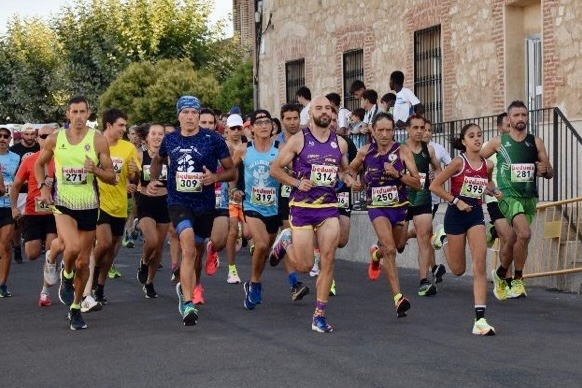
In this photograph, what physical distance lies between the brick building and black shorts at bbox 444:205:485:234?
6726 mm

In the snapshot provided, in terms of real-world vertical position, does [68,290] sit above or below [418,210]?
below

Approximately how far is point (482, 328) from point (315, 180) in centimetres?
189

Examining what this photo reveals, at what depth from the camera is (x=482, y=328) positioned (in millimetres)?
11305

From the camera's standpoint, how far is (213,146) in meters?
12.8

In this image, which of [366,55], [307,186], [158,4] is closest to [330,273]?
[307,186]

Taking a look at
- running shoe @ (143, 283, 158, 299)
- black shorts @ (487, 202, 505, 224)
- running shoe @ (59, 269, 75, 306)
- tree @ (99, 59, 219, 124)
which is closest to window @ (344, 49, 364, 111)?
black shorts @ (487, 202, 505, 224)

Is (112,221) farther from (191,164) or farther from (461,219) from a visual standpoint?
(461,219)

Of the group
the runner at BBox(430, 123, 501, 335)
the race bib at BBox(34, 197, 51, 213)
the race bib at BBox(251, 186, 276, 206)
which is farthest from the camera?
the race bib at BBox(34, 197, 51, 213)

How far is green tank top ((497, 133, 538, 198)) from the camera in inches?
579

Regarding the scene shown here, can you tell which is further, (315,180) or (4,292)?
(4,292)

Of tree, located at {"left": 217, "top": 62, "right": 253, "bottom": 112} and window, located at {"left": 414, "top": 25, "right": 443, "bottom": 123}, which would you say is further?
tree, located at {"left": 217, "top": 62, "right": 253, "bottom": 112}

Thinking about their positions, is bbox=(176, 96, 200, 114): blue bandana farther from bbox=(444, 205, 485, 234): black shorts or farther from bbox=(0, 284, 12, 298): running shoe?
bbox=(0, 284, 12, 298): running shoe

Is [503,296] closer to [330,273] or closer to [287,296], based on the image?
[287,296]

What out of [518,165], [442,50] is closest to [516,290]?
[518,165]
